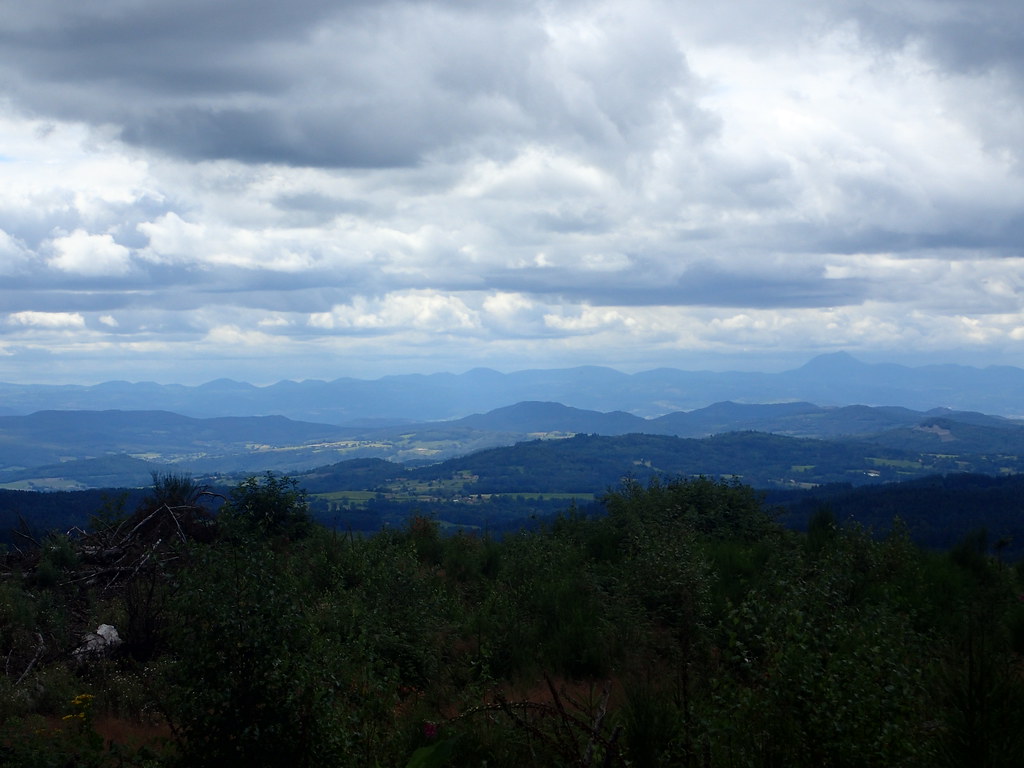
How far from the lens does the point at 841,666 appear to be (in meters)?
7.26

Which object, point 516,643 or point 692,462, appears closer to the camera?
point 516,643

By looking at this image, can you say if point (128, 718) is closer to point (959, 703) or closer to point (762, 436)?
point (959, 703)

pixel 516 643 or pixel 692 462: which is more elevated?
pixel 516 643

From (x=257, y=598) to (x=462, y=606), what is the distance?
343 inches

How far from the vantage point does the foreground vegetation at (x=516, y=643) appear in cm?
690

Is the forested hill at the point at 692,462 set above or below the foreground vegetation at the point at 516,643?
below

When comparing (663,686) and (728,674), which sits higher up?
(728,674)

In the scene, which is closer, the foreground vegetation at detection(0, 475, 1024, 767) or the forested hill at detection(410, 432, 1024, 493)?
the foreground vegetation at detection(0, 475, 1024, 767)

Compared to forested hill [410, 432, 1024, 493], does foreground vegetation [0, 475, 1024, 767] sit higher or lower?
higher

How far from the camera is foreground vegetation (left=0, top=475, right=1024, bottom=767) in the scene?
→ 6902mm

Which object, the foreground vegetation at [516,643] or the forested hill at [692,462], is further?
the forested hill at [692,462]

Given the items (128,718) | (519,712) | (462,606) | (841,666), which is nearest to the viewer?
(841,666)

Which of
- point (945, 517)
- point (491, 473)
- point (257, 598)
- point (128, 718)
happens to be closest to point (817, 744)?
point (257, 598)

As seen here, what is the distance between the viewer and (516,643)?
12.9 metres
